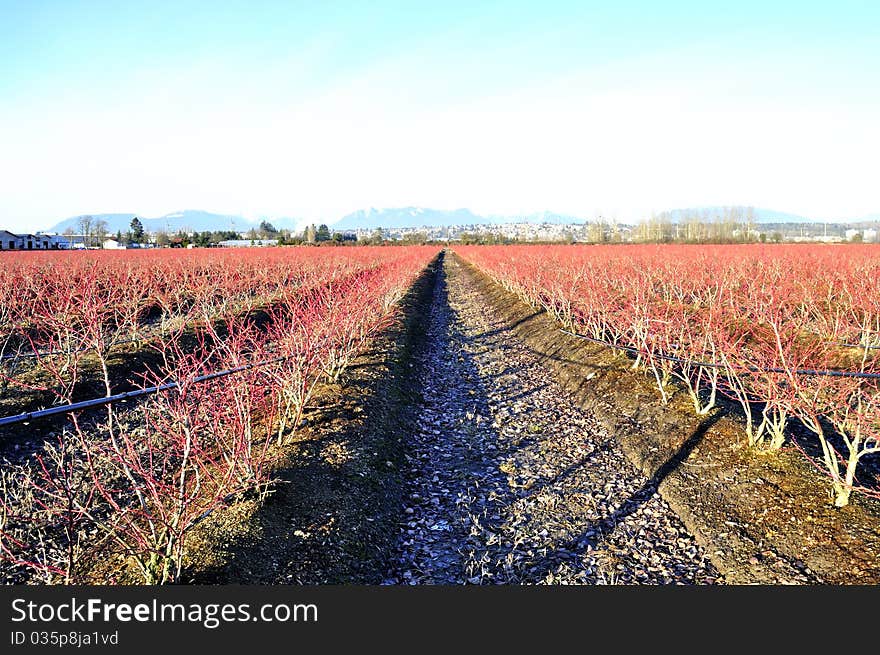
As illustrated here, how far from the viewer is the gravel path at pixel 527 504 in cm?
434

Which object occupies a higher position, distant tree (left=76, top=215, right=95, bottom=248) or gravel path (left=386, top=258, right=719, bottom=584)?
distant tree (left=76, top=215, right=95, bottom=248)

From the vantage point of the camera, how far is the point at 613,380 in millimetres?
8820

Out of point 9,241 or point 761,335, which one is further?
point 9,241

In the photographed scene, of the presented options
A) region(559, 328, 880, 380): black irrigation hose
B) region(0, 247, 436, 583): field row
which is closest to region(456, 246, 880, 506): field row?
region(559, 328, 880, 380): black irrigation hose

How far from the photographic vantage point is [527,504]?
5.42 m

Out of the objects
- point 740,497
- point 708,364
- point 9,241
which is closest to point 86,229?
point 9,241

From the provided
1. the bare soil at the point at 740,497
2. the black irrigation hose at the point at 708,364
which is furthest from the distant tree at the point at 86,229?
the bare soil at the point at 740,497

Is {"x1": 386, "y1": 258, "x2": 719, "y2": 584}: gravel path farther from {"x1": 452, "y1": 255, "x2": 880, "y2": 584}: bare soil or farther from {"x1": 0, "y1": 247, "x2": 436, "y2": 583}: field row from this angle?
{"x1": 0, "y1": 247, "x2": 436, "y2": 583}: field row

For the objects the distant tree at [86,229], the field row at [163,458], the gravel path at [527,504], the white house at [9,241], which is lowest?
the gravel path at [527,504]

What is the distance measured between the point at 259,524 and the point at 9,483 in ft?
9.83

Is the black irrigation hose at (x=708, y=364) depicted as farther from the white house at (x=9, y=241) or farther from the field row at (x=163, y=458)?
the white house at (x=9, y=241)

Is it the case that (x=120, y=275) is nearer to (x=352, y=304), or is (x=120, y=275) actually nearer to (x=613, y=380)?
(x=352, y=304)

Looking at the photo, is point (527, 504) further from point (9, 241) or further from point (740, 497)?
point (9, 241)

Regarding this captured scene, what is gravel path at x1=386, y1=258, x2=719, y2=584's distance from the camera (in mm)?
4344
